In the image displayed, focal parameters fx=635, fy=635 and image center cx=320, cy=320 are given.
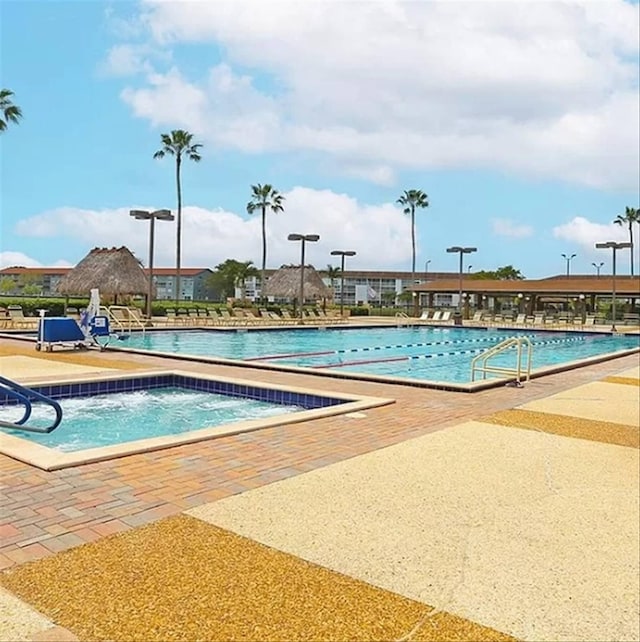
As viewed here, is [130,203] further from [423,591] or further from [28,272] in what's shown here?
[28,272]

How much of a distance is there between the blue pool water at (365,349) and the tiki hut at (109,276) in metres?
9.26

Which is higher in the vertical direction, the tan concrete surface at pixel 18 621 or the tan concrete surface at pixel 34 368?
the tan concrete surface at pixel 34 368

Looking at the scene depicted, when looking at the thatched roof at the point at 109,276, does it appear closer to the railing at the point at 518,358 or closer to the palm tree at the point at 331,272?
the railing at the point at 518,358

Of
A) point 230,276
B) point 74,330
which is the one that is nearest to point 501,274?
point 230,276

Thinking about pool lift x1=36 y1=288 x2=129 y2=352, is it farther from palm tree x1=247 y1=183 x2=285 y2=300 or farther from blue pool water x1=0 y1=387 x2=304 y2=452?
palm tree x1=247 y1=183 x2=285 y2=300

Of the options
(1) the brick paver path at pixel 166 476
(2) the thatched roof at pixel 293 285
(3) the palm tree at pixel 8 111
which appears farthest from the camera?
(2) the thatched roof at pixel 293 285

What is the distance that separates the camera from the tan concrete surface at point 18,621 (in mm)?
2232

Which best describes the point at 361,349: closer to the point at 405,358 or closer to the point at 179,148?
the point at 405,358

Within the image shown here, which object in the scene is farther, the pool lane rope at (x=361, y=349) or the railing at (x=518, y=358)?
the pool lane rope at (x=361, y=349)

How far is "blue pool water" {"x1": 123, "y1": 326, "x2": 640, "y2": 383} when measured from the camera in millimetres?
13344

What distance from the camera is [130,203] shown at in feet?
102

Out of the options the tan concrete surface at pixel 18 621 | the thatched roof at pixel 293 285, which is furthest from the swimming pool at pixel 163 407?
the thatched roof at pixel 293 285

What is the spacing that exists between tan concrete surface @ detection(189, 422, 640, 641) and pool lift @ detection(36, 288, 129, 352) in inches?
433

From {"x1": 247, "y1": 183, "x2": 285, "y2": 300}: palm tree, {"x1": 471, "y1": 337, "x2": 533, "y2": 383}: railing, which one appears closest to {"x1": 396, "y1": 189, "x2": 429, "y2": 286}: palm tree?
{"x1": 247, "y1": 183, "x2": 285, "y2": 300}: palm tree
